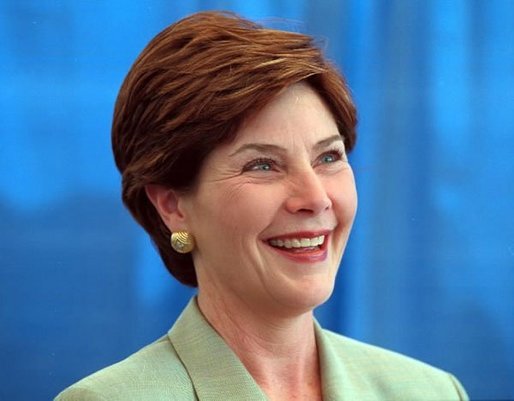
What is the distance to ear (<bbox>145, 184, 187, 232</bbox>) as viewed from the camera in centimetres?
158

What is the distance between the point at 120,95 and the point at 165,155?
181mm

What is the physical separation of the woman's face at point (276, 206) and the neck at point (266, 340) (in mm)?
38

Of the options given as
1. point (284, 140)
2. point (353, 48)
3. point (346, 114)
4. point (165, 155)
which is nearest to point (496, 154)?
point (353, 48)

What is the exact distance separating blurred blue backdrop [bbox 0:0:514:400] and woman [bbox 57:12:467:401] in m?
0.34

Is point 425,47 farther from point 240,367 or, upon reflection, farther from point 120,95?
point 240,367

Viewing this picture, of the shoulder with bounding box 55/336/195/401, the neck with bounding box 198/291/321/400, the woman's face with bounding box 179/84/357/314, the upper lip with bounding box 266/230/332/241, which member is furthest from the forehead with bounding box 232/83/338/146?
the shoulder with bounding box 55/336/195/401

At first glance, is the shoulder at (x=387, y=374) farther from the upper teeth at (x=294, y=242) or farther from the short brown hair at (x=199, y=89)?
the short brown hair at (x=199, y=89)

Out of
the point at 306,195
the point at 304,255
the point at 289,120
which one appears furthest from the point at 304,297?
the point at 289,120

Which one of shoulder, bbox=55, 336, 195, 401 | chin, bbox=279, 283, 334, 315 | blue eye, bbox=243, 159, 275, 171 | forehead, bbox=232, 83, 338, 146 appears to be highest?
forehead, bbox=232, 83, 338, 146

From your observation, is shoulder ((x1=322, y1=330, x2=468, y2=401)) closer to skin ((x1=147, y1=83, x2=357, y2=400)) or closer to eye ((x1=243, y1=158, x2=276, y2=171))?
skin ((x1=147, y1=83, x2=357, y2=400))

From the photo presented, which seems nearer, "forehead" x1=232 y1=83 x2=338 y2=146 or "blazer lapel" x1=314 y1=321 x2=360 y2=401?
"forehead" x1=232 y1=83 x2=338 y2=146

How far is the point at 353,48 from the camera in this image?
2064 mm

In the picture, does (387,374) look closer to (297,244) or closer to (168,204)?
(297,244)

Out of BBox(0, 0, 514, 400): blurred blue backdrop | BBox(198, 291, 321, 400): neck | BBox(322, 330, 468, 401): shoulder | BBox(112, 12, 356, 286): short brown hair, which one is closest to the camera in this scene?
BBox(112, 12, 356, 286): short brown hair
